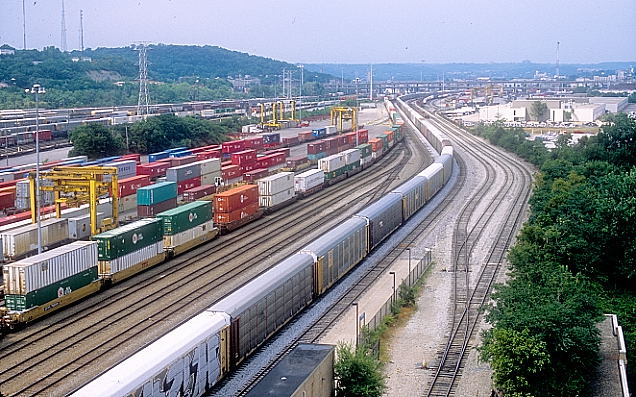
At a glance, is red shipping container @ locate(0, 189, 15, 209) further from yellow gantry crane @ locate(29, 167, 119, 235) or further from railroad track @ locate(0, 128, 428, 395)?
railroad track @ locate(0, 128, 428, 395)

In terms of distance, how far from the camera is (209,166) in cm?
5894

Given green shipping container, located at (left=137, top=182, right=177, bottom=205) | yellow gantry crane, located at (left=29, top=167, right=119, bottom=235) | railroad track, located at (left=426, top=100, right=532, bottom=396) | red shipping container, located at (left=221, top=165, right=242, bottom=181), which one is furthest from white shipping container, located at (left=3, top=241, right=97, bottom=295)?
red shipping container, located at (left=221, top=165, right=242, bottom=181)

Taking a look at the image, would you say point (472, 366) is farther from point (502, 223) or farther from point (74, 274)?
point (502, 223)

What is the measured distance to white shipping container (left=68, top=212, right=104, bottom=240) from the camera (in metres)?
39.8

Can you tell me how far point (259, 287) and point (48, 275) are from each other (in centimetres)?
868

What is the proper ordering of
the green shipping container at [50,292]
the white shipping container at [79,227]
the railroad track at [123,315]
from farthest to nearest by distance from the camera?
the white shipping container at [79,227]
the green shipping container at [50,292]
the railroad track at [123,315]

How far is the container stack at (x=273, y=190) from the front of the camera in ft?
173

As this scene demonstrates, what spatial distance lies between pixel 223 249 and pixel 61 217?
27.9 ft

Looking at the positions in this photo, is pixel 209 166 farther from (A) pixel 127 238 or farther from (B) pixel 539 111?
(B) pixel 539 111

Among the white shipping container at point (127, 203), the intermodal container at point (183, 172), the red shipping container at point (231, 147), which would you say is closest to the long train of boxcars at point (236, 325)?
the white shipping container at point (127, 203)

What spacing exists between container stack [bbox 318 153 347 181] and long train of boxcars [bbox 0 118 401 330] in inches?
969

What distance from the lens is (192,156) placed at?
6869 cm

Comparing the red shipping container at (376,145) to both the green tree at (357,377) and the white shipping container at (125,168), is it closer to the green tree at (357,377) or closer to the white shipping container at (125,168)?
the white shipping container at (125,168)

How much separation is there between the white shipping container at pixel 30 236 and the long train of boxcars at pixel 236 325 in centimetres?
1340
